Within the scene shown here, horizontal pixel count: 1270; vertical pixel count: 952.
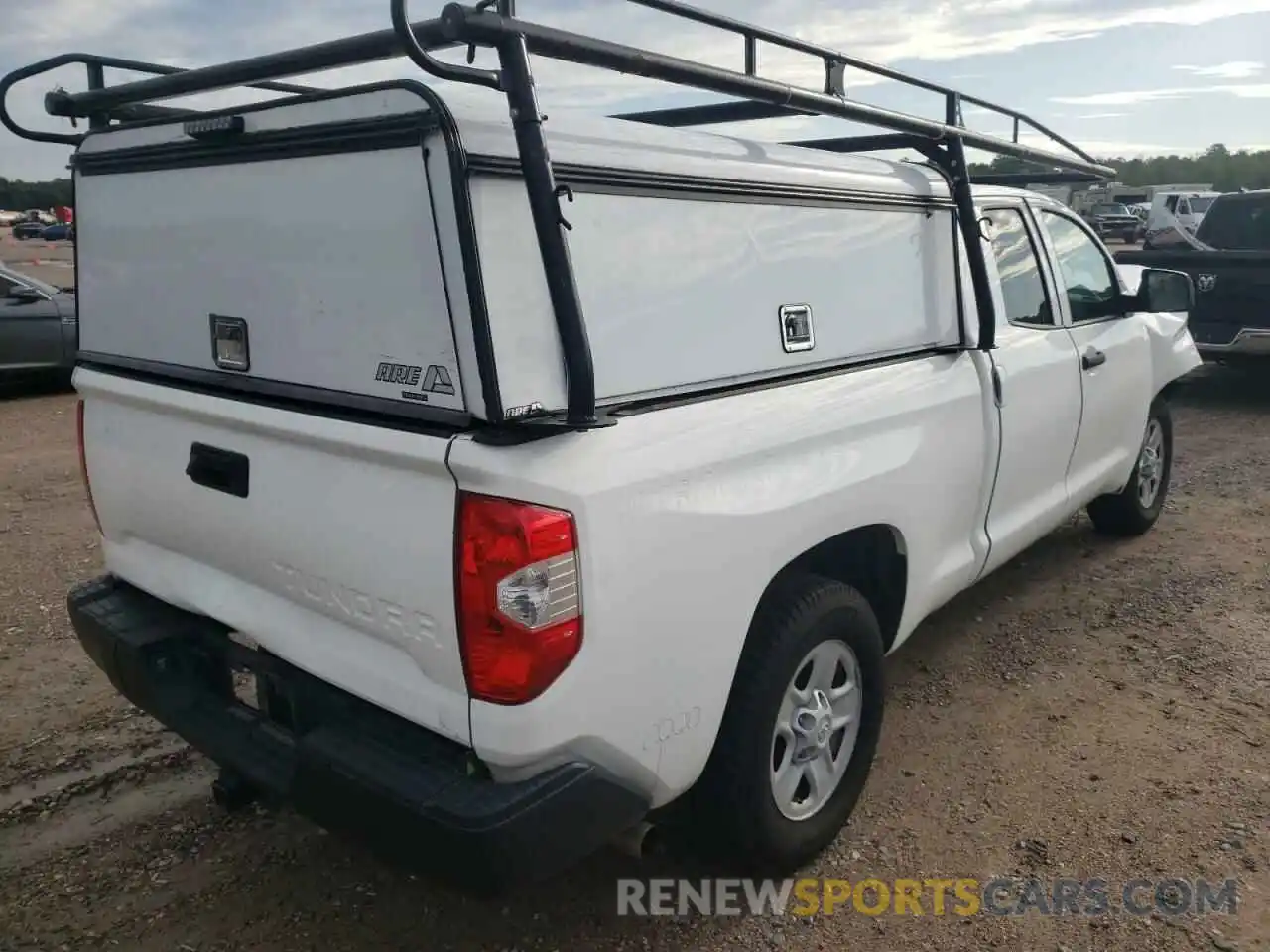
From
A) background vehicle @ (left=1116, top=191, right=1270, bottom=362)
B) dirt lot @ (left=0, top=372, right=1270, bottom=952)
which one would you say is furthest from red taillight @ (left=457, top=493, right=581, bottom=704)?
background vehicle @ (left=1116, top=191, right=1270, bottom=362)

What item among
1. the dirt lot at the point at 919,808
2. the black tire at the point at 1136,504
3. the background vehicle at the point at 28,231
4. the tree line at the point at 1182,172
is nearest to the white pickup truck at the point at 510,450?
the dirt lot at the point at 919,808

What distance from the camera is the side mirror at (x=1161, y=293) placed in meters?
4.65

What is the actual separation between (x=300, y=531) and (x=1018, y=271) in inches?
116

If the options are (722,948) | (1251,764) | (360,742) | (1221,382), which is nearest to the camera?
(360,742)

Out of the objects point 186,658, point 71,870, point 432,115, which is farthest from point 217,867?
point 432,115

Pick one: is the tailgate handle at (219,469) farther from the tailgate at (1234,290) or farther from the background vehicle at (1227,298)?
the background vehicle at (1227,298)

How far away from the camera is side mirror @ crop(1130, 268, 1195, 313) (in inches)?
183

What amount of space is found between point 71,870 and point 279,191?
2012 millimetres

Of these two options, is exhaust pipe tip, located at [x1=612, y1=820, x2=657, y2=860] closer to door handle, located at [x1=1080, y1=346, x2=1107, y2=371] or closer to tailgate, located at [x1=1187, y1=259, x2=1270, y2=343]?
door handle, located at [x1=1080, y1=346, x2=1107, y2=371]

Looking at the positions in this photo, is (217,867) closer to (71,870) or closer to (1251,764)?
(71,870)

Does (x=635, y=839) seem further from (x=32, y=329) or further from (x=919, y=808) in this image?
(x=32, y=329)

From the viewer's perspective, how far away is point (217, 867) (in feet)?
9.52

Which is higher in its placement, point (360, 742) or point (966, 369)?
point (966, 369)

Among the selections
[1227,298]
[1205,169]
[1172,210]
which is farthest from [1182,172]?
[1227,298]
